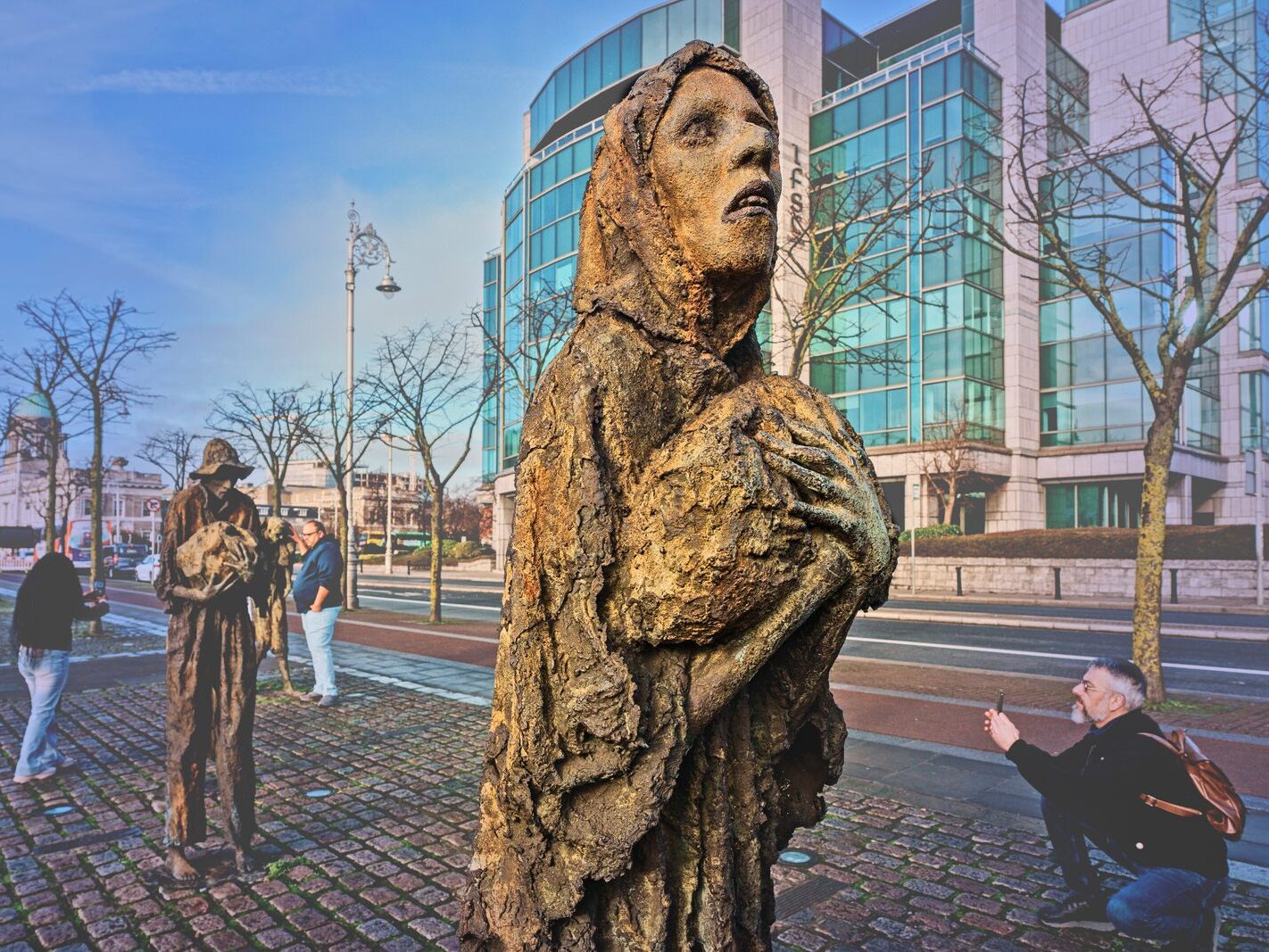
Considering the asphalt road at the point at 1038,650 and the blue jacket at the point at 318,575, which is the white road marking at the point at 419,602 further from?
the blue jacket at the point at 318,575

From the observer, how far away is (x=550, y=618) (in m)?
1.68

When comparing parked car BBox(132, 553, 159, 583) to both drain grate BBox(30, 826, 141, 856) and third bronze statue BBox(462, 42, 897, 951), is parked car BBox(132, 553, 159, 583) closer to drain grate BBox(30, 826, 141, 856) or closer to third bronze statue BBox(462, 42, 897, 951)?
drain grate BBox(30, 826, 141, 856)

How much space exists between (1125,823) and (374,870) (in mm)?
4363

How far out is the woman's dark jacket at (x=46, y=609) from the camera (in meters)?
7.29

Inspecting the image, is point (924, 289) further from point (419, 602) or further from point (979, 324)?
point (419, 602)

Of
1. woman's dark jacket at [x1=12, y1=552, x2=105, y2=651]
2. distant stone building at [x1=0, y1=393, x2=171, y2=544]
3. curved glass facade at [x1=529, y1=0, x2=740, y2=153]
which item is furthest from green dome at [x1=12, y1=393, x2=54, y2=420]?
curved glass facade at [x1=529, y1=0, x2=740, y2=153]

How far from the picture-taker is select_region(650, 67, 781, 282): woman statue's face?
190cm

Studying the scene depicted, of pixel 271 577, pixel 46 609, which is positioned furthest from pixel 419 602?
pixel 271 577

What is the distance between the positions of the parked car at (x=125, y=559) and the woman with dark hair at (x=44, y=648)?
2508cm

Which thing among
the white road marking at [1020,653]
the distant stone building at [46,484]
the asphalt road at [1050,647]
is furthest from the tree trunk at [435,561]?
the white road marking at [1020,653]

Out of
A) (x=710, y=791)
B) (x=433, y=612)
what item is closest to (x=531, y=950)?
(x=710, y=791)

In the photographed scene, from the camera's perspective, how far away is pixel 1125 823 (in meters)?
4.45

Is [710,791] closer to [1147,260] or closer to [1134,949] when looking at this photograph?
[1134,949]

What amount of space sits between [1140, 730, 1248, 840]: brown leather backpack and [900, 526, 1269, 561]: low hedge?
68.5ft
